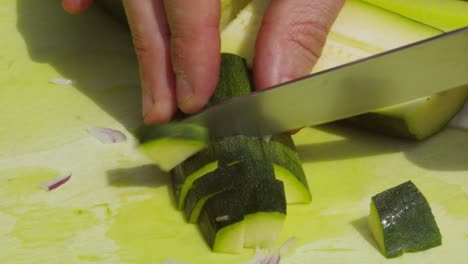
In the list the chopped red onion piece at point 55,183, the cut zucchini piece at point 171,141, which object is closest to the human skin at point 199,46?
the cut zucchini piece at point 171,141

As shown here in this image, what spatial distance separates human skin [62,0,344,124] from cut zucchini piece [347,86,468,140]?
30 cm

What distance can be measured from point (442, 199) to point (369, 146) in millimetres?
335

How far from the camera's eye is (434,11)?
2.87 meters

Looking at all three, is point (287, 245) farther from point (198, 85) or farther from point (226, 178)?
point (198, 85)

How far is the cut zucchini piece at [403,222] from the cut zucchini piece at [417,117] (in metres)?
0.38

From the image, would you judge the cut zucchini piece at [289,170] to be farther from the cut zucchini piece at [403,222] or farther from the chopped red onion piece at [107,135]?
the chopped red onion piece at [107,135]

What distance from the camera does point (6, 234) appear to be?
230cm

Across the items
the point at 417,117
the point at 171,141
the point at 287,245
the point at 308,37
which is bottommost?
the point at 287,245

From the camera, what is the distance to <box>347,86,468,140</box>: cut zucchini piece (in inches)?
100

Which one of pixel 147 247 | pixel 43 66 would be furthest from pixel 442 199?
pixel 43 66

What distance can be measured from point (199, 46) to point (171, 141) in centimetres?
32

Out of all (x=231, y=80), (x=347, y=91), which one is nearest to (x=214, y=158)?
(x=231, y=80)

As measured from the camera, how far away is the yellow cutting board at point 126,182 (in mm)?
2232

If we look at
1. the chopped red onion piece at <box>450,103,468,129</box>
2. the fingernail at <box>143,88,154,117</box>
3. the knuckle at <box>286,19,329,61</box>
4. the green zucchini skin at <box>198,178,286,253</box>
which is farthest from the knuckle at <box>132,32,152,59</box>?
the chopped red onion piece at <box>450,103,468,129</box>
